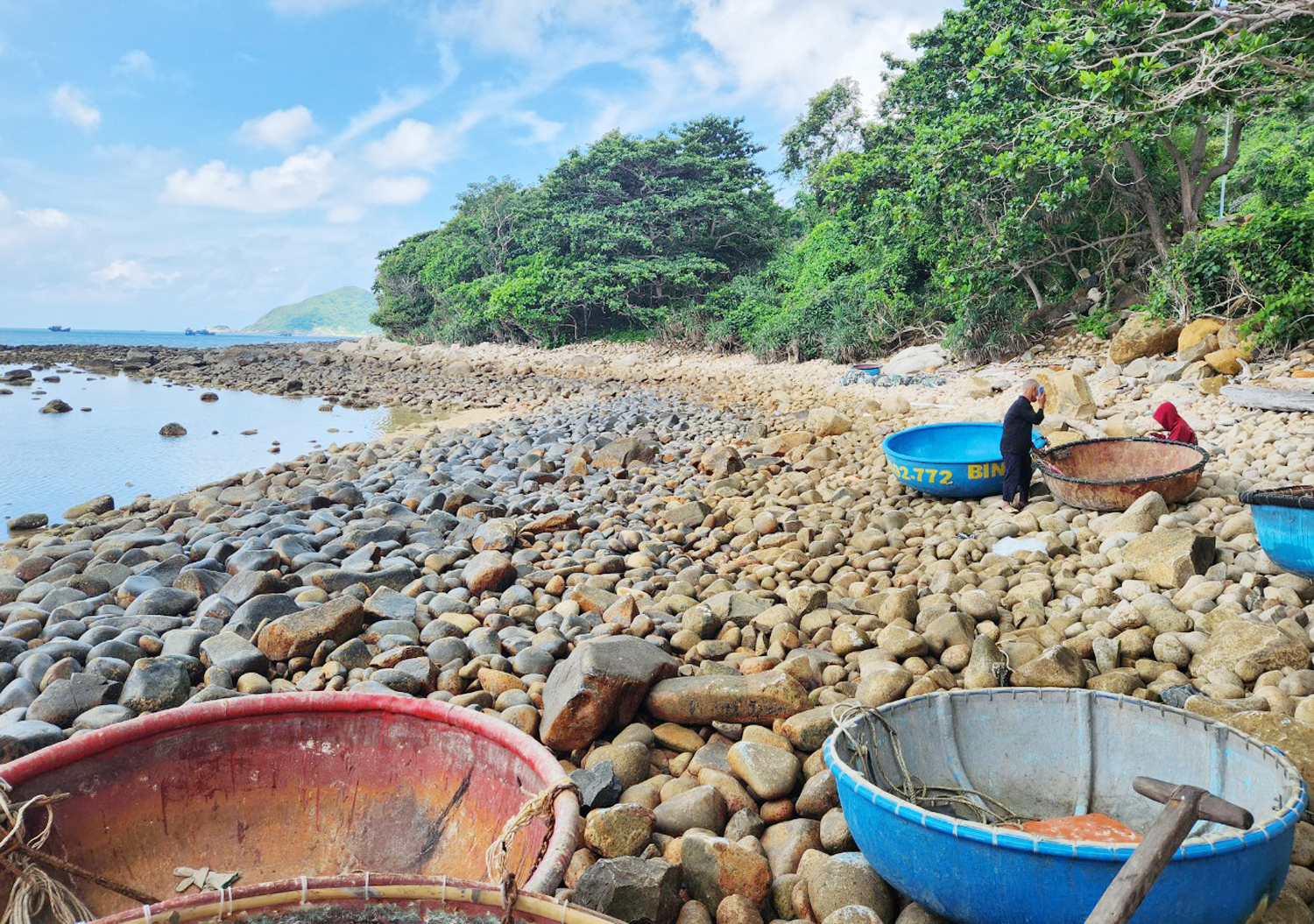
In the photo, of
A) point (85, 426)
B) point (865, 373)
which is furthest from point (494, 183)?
point (865, 373)

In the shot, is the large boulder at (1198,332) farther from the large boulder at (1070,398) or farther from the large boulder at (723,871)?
the large boulder at (723,871)

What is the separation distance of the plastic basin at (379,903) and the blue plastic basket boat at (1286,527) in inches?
168

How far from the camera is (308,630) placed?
427 cm

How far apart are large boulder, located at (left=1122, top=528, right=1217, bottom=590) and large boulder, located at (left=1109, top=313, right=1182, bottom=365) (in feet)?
23.9

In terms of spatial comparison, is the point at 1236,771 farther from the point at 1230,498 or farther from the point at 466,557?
the point at 466,557

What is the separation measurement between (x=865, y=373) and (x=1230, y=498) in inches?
389

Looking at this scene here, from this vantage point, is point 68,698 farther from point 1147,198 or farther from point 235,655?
point 1147,198

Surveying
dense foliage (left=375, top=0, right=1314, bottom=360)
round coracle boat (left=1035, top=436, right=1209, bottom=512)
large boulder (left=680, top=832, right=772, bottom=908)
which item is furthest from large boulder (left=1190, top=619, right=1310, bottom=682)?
dense foliage (left=375, top=0, right=1314, bottom=360)

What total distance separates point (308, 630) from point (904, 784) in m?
3.15

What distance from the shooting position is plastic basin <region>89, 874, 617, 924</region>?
1465 millimetres

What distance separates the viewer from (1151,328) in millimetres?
10953

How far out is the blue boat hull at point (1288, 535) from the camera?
404cm

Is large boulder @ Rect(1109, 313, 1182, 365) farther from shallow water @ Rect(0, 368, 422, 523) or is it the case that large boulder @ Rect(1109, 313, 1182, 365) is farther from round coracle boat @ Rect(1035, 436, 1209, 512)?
shallow water @ Rect(0, 368, 422, 523)

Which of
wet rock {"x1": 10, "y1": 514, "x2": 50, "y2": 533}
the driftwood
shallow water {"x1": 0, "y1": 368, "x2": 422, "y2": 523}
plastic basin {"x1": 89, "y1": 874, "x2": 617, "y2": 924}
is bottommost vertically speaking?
wet rock {"x1": 10, "y1": 514, "x2": 50, "y2": 533}
